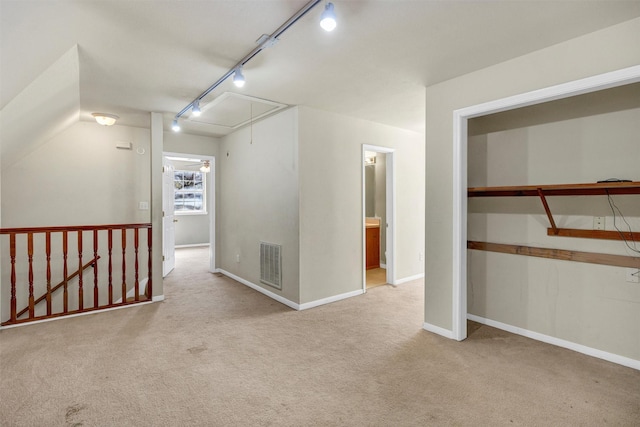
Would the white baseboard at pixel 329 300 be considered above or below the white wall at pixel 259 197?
below

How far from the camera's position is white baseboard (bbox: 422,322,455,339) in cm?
297

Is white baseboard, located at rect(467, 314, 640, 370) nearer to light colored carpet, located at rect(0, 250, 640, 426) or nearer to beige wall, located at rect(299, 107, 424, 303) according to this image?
light colored carpet, located at rect(0, 250, 640, 426)

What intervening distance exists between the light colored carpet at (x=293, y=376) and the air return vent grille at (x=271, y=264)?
748mm

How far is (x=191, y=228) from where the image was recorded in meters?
9.15

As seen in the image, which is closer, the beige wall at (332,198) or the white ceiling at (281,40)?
the white ceiling at (281,40)

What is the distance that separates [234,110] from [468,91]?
2679 millimetres

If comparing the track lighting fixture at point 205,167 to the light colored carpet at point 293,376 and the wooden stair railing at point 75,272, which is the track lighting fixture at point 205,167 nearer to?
the wooden stair railing at point 75,272

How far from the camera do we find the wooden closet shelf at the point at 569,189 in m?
2.25

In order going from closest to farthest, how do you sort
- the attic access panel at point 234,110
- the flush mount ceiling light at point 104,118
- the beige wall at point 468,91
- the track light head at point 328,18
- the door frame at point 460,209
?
1. the track light head at point 328,18
2. the beige wall at point 468,91
3. the door frame at point 460,209
4. the attic access panel at point 234,110
5. the flush mount ceiling light at point 104,118

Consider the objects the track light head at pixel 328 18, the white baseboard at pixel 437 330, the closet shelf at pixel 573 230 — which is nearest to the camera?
the track light head at pixel 328 18

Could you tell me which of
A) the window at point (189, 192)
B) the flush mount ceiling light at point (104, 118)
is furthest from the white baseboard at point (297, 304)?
the window at point (189, 192)

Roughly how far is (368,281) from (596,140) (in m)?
3.31

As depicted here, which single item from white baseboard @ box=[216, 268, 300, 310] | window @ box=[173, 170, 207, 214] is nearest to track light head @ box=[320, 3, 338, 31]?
white baseboard @ box=[216, 268, 300, 310]

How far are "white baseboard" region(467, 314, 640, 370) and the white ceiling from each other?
8.01 feet
